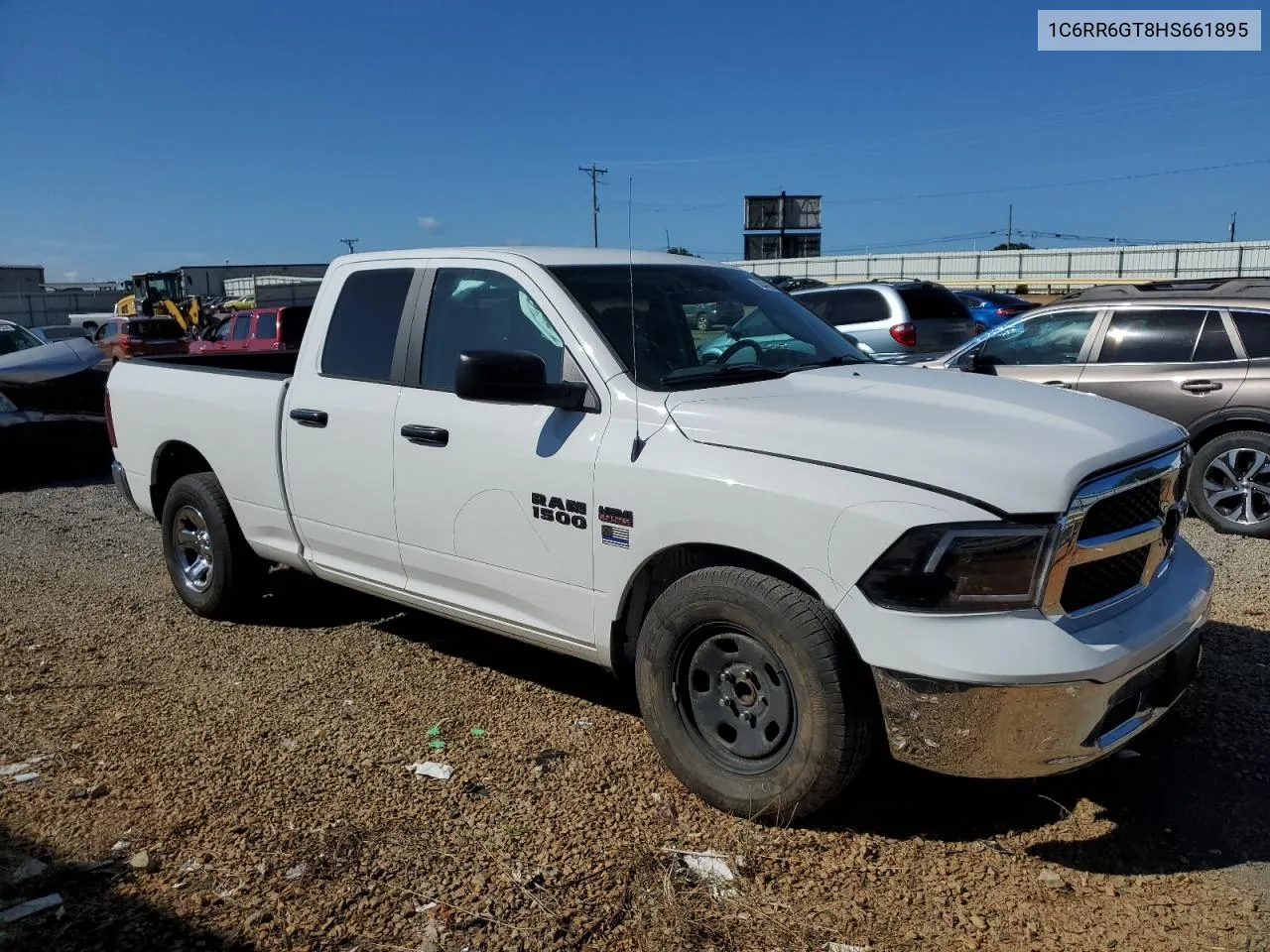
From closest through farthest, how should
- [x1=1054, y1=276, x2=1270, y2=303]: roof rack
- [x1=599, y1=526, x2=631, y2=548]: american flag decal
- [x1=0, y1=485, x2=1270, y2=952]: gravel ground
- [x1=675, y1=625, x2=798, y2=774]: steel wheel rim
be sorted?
[x1=0, y1=485, x2=1270, y2=952]: gravel ground, [x1=675, y1=625, x2=798, y2=774]: steel wheel rim, [x1=599, y1=526, x2=631, y2=548]: american flag decal, [x1=1054, y1=276, x2=1270, y2=303]: roof rack

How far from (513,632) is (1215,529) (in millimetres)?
5942

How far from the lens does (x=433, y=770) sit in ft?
12.8

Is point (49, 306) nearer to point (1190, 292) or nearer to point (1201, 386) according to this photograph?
point (1190, 292)

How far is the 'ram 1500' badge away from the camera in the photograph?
3.71 meters

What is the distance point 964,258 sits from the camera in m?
51.5

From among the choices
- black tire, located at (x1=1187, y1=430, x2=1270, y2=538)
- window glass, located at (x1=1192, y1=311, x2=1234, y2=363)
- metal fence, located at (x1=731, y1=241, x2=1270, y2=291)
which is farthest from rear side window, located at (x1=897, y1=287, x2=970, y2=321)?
metal fence, located at (x1=731, y1=241, x2=1270, y2=291)

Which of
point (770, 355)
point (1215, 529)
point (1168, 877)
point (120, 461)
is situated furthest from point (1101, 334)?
point (120, 461)

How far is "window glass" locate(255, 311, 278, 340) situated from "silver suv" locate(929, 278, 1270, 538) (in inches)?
583

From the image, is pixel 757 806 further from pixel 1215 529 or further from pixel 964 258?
pixel 964 258

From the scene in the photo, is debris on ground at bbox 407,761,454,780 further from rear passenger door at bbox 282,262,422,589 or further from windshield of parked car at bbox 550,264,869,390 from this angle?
windshield of parked car at bbox 550,264,869,390

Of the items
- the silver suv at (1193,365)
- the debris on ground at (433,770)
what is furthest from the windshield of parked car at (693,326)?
the silver suv at (1193,365)

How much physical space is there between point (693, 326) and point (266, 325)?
1755cm

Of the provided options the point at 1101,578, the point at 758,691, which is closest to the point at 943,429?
the point at 1101,578

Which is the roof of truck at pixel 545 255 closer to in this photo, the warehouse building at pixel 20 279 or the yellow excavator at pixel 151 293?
the yellow excavator at pixel 151 293
